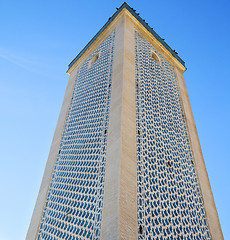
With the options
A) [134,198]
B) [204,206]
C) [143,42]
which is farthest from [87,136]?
[143,42]

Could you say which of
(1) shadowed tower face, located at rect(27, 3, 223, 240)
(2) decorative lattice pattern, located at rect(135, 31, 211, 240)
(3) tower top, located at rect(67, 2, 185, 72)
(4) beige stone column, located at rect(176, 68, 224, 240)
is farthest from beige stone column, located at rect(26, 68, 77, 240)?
(4) beige stone column, located at rect(176, 68, 224, 240)

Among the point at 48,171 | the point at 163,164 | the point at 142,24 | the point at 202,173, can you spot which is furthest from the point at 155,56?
the point at 48,171

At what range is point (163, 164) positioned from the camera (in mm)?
3508

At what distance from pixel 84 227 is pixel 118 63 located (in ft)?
8.60

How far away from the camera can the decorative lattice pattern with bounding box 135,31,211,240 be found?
290 cm

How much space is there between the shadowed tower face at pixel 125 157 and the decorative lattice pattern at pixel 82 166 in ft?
0.05

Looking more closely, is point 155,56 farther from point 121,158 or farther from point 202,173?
point 121,158

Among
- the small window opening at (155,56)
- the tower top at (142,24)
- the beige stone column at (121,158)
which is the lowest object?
the beige stone column at (121,158)

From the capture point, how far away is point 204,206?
3.64 metres

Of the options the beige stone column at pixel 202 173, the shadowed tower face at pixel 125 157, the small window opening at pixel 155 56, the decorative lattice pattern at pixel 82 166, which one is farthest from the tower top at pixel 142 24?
the decorative lattice pattern at pixel 82 166

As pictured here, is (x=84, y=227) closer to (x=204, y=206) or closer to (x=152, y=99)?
(x=204, y=206)

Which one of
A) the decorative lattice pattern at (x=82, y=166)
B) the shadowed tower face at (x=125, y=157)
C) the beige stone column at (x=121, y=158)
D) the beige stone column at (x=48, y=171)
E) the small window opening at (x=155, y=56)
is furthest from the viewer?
the small window opening at (x=155, y=56)

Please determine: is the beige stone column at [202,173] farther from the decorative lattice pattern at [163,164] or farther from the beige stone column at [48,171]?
the beige stone column at [48,171]

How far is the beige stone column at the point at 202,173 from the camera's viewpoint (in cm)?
355
